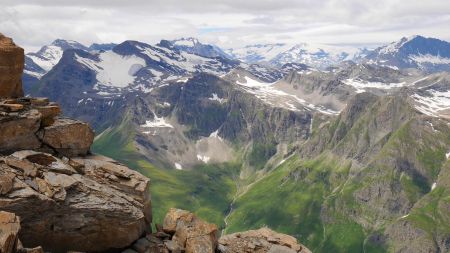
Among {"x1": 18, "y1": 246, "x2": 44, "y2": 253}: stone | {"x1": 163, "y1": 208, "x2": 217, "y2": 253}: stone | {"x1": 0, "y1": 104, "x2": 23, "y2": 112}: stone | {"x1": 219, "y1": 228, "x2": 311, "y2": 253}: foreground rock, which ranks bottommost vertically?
{"x1": 219, "y1": 228, "x2": 311, "y2": 253}: foreground rock

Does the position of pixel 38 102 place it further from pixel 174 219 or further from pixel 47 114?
pixel 174 219

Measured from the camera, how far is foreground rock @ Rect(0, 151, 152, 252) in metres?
45.0

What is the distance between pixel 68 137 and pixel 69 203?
11.2 meters

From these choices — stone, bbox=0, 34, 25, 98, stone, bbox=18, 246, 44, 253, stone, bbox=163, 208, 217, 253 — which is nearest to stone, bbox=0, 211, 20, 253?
stone, bbox=18, 246, 44, 253

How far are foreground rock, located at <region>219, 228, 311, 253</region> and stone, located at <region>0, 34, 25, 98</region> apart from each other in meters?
29.7

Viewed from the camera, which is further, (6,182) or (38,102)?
(38,102)

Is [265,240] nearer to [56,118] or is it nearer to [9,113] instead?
[56,118]

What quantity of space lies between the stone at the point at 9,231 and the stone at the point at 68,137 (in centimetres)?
1468

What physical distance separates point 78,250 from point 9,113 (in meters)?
15.6

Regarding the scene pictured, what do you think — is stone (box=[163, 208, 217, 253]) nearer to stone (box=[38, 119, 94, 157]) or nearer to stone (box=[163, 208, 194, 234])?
stone (box=[163, 208, 194, 234])

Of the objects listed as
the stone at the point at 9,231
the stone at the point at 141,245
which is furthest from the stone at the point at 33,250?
the stone at the point at 141,245

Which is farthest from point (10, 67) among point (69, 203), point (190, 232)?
point (190, 232)

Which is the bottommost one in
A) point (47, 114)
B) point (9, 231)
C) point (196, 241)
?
point (196, 241)

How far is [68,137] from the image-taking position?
185 feet
